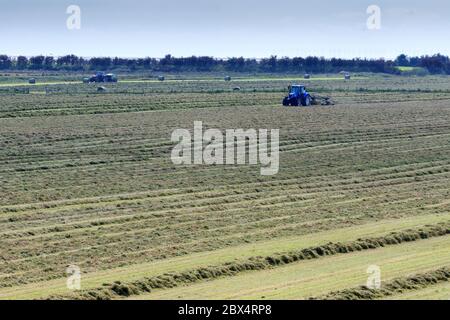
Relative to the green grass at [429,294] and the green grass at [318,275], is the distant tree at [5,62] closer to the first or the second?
the green grass at [318,275]

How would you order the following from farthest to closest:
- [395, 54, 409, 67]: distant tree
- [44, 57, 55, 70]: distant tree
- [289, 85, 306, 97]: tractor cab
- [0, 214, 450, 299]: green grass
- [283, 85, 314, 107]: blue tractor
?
[395, 54, 409, 67]: distant tree
[44, 57, 55, 70]: distant tree
[289, 85, 306, 97]: tractor cab
[283, 85, 314, 107]: blue tractor
[0, 214, 450, 299]: green grass

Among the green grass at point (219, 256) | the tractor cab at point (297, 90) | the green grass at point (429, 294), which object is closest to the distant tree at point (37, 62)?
the tractor cab at point (297, 90)

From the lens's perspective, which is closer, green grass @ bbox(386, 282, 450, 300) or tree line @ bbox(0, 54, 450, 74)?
green grass @ bbox(386, 282, 450, 300)

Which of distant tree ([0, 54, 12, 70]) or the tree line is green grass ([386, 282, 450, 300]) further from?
distant tree ([0, 54, 12, 70])

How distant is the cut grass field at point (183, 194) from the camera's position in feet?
71.8

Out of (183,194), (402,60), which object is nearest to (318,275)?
(183,194)

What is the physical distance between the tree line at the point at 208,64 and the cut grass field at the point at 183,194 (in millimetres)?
94444

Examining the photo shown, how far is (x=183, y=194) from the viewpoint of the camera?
29828mm

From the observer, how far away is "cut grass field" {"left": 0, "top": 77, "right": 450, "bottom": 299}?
71.8 feet

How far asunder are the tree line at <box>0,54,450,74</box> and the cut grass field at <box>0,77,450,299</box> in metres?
94.4

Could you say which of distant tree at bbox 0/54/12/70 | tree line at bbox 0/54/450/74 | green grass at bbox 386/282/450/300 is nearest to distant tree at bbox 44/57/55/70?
tree line at bbox 0/54/450/74
